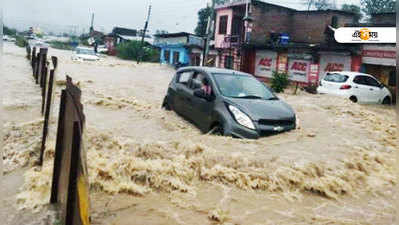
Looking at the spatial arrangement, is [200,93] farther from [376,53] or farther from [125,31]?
[125,31]

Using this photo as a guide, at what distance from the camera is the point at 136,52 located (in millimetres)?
46906

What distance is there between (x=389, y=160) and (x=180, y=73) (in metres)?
5.06

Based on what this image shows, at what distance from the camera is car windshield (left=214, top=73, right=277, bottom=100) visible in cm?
732

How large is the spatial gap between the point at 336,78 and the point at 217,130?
9.48 m

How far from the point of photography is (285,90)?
69.8 feet

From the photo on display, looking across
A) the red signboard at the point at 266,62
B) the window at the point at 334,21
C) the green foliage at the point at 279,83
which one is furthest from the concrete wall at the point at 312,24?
the green foliage at the point at 279,83

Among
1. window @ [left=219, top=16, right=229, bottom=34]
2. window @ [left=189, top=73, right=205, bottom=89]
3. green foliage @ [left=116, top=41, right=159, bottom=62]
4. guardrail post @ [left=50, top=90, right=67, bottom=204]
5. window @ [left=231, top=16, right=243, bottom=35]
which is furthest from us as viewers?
green foliage @ [left=116, top=41, right=159, bottom=62]

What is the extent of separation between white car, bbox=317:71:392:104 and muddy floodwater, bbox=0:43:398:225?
643cm

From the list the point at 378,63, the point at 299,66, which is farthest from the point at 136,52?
the point at 378,63

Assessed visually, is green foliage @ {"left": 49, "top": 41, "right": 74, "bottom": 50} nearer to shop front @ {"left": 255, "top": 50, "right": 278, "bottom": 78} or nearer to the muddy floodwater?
shop front @ {"left": 255, "top": 50, "right": 278, "bottom": 78}

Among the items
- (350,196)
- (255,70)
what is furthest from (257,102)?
(255,70)

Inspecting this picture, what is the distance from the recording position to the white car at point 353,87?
14.4 metres

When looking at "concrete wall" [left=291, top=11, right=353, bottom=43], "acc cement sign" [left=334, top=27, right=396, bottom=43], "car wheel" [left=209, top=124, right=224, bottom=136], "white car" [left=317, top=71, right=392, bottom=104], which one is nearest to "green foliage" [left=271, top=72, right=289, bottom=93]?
"acc cement sign" [left=334, top=27, right=396, bottom=43]

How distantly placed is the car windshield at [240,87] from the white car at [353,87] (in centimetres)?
757
